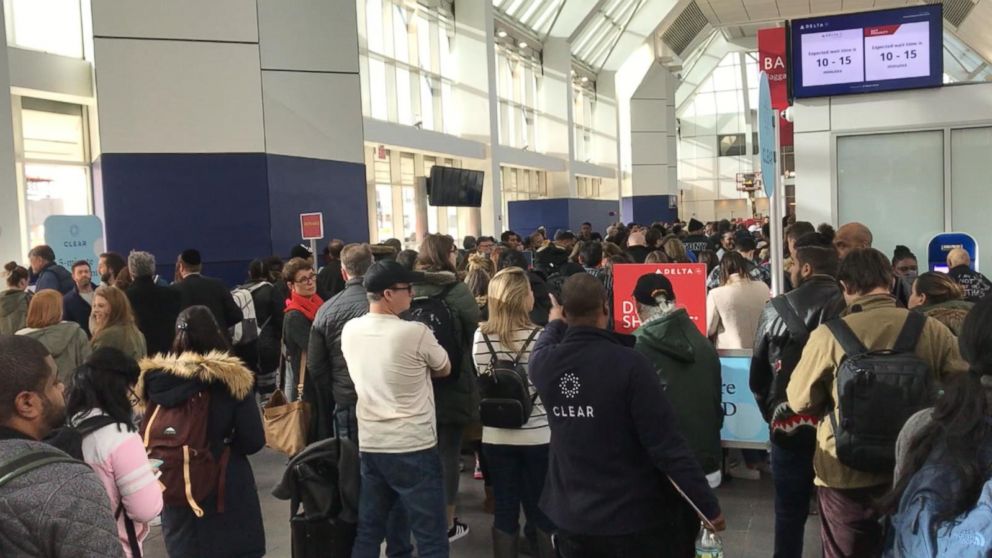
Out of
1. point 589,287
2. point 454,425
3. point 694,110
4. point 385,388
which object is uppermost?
point 694,110

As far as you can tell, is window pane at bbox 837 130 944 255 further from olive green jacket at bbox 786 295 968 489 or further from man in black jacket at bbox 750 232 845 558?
olive green jacket at bbox 786 295 968 489

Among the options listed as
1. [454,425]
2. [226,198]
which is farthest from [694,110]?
[454,425]

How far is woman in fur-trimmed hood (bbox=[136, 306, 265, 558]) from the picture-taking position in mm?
3250

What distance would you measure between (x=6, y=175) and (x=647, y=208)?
27215mm

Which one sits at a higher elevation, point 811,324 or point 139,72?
point 139,72

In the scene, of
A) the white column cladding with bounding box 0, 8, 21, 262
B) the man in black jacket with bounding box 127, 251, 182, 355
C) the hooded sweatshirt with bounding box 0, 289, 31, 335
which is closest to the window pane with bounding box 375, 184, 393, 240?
the white column cladding with bounding box 0, 8, 21, 262

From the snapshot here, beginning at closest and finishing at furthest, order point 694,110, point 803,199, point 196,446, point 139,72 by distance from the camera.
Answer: point 196,446 → point 803,199 → point 139,72 → point 694,110

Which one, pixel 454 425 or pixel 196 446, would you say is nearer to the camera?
pixel 196 446

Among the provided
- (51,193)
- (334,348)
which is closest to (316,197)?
(51,193)

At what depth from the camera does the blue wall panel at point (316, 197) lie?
1223cm

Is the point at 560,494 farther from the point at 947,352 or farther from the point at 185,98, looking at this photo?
the point at 185,98

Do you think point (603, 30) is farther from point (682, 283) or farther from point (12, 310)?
point (12, 310)

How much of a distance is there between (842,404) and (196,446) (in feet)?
7.76

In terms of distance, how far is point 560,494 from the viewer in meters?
2.74
